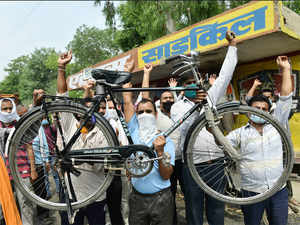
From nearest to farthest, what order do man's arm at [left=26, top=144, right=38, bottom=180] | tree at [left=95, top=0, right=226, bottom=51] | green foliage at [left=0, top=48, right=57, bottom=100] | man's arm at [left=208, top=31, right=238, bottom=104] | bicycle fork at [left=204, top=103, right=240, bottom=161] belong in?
bicycle fork at [left=204, top=103, right=240, bottom=161] < man's arm at [left=208, top=31, right=238, bottom=104] < man's arm at [left=26, top=144, right=38, bottom=180] < tree at [left=95, top=0, right=226, bottom=51] < green foliage at [left=0, top=48, right=57, bottom=100]

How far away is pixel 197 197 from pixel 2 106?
127 inches

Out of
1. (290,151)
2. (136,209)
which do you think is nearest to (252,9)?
(290,151)

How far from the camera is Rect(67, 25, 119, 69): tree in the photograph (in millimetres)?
36094

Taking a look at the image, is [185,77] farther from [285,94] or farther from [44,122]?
[44,122]

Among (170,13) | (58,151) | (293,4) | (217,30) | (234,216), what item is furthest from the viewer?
(293,4)

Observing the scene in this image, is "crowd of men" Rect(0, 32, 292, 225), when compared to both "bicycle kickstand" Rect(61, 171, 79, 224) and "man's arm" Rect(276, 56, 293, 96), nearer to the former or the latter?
"man's arm" Rect(276, 56, 293, 96)

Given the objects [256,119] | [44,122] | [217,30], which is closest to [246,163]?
[256,119]

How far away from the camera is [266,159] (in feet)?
7.78

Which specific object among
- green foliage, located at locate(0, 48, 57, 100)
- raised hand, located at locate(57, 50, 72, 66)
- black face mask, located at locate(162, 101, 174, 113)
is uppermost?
green foliage, located at locate(0, 48, 57, 100)

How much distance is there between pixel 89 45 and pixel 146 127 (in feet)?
124

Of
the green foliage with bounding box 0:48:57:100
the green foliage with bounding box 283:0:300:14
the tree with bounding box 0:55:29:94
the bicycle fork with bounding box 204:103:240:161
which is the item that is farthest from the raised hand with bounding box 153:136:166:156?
the tree with bounding box 0:55:29:94

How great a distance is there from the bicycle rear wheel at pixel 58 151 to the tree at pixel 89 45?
3549cm

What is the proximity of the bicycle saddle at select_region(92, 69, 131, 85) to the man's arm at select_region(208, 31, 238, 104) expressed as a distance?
39.6 inches

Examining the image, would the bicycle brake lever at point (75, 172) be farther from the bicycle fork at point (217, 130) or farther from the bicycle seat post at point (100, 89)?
the bicycle fork at point (217, 130)
